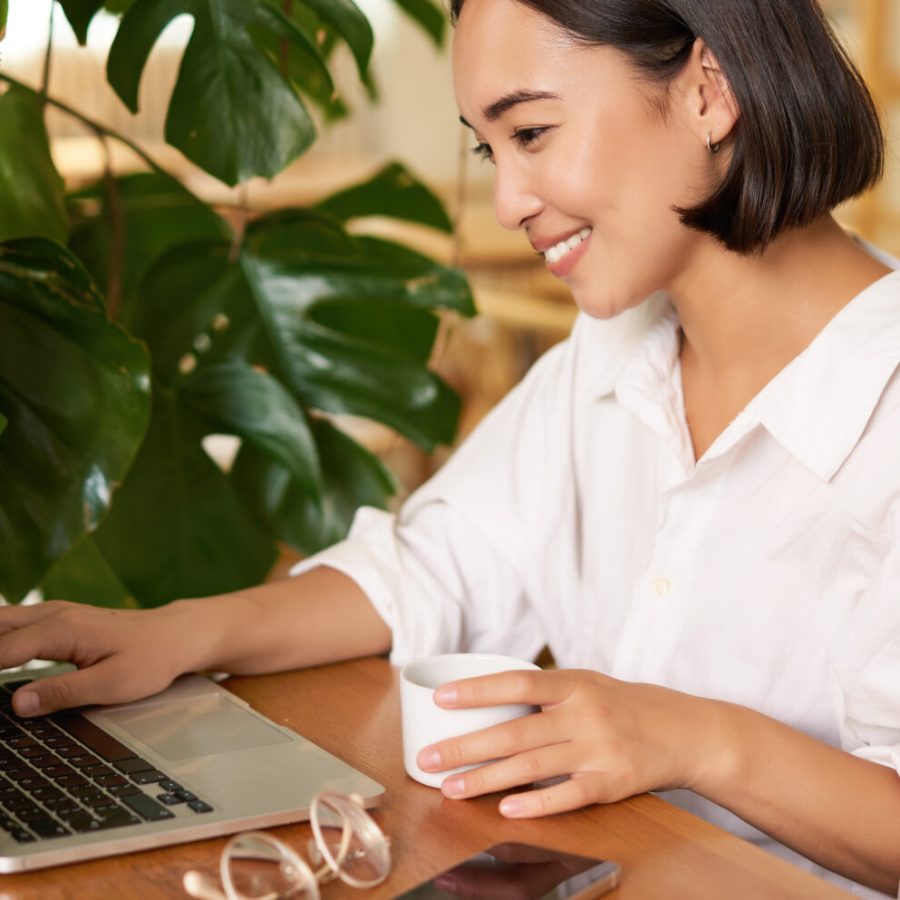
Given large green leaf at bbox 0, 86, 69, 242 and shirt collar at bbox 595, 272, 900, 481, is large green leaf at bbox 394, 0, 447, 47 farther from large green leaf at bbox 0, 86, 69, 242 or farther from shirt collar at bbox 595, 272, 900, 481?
shirt collar at bbox 595, 272, 900, 481

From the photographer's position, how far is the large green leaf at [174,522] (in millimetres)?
1326

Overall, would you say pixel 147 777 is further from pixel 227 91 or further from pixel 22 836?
pixel 227 91

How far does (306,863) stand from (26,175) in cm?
73

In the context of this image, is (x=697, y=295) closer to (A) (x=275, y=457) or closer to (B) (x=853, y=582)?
(B) (x=853, y=582)

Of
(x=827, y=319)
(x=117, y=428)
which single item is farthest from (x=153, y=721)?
(x=827, y=319)

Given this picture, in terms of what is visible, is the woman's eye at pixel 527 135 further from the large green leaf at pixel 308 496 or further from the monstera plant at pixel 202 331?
the large green leaf at pixel 308 496

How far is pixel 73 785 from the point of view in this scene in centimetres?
79

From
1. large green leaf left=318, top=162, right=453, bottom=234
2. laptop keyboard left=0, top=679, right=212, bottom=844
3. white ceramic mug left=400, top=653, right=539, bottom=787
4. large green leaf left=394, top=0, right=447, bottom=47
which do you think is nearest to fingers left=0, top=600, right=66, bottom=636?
A: laptop keyboard left=0, top=679, right=212, bottom=844

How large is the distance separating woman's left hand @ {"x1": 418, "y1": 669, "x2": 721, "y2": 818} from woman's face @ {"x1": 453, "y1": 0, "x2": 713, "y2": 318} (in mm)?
389

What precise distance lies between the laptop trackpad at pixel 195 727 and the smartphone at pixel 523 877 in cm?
22

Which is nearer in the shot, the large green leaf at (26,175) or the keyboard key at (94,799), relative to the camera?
the keyboard key at (94,799)

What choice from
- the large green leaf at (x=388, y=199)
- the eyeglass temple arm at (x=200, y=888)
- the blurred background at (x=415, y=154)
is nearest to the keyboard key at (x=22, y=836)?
the eyeglass temple arm at (x=200, y=888)

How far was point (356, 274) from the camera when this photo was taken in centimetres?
147

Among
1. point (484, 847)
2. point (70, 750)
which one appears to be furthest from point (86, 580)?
point (484, 847)
